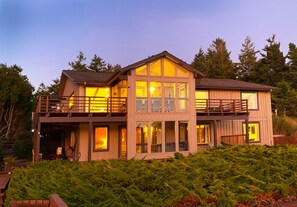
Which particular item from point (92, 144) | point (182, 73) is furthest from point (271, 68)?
point (92, 144)

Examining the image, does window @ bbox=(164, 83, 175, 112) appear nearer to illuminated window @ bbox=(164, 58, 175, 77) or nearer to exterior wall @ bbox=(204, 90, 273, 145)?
Result: illuminated window @ bbox=(164, 58, 175, 77)

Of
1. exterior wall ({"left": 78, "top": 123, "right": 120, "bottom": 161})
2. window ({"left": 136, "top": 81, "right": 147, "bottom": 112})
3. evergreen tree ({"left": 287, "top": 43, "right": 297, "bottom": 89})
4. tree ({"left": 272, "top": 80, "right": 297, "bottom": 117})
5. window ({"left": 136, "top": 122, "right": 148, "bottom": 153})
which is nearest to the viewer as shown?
window ({"left": 136, "top": 122, "right": 148, "bottom": 153})

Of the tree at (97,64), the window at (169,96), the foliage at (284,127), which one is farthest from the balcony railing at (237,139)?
the tree at (97,64)

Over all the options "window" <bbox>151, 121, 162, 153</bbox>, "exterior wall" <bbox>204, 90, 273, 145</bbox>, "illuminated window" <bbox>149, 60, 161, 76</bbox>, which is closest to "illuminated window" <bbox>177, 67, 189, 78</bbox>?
"illuminated window" <bbox>149, 60, 161, 76</bbox>

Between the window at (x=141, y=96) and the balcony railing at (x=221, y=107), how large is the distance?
12.7ft

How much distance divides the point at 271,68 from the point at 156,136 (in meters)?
35.0

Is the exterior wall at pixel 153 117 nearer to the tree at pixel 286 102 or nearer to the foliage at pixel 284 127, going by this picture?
the foliage at pixel 284 127

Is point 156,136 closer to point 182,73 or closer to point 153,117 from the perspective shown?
point 153,117

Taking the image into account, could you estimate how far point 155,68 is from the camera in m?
16.6

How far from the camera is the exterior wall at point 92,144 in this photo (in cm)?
1691

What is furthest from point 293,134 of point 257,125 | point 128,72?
point 128,72

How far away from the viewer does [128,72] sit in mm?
16078

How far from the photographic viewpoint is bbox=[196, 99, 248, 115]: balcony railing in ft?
60.6

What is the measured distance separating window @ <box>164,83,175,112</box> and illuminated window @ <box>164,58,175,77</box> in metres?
0.60
